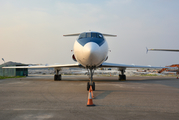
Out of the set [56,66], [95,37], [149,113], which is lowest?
[149,113]

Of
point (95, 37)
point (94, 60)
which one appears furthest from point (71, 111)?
point (95, 37)

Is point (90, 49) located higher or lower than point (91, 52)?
higher

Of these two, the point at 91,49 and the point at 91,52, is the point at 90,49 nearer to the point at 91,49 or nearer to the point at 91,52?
the point at 91,49

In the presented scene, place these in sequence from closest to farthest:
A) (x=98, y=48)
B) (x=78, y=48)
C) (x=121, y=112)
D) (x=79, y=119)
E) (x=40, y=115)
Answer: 1. (x=79, y=119)
2. (x=40, y=115)
3. (x=121, y=112)
4. (x=98, y=48)
5. (x=78, y=48)

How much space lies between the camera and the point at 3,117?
4055 mm

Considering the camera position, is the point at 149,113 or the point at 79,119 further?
the point at 149,113

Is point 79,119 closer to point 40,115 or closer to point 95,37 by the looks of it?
point 40,115

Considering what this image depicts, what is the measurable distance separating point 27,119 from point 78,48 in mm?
5560

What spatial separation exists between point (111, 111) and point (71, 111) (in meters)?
1.14

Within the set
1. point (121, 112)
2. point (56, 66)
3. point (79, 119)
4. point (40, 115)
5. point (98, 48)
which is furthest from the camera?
point (56, 66)

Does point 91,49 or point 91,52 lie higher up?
point 91,49

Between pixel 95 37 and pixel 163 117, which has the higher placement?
pixel 95 37

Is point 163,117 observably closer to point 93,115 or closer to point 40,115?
point 93,115

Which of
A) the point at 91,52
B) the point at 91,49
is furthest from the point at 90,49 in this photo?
the point at 91,52
